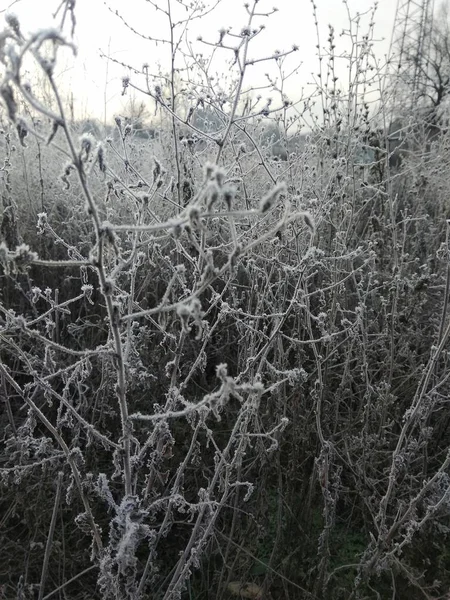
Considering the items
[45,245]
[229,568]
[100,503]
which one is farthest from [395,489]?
[45,245]

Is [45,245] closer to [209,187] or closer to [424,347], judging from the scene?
[424,347]

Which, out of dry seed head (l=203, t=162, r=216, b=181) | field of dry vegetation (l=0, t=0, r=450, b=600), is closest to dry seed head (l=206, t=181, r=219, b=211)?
dry seed head (l=203, t=162, r=216, b=181)

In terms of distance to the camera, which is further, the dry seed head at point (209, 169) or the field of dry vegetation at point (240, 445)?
the field of dry vegetation at point (240, 445)

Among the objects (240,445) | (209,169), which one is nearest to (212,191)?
(209,169)

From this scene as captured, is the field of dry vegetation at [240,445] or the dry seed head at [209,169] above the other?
the dry seed head at [209,169]

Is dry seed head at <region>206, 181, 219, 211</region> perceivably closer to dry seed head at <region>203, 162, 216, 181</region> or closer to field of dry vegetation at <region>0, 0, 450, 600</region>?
dry seed head at <region>203, 162, 216, 181</region>

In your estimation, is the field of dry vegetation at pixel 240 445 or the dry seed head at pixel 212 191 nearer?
the dry seed head at pixel 212 191

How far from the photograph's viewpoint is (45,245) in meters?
3.19


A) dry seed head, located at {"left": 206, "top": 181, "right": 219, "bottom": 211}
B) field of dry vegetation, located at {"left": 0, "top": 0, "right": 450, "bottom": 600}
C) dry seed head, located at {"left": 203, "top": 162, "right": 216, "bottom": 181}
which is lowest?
field of dry vegetation, located at {"left": 0, "top": 0, "right": 450, "bottom": 600}

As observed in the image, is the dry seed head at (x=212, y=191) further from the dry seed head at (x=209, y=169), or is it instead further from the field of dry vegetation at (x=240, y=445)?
the field of dry vegetation at (x=240, y=445)

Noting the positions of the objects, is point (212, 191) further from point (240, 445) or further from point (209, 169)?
point (240, 445)

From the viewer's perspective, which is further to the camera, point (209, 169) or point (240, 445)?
point (240, 445)

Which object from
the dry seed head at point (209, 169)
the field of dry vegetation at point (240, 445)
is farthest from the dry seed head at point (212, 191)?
the field of dry vegetation at point (240, 445)

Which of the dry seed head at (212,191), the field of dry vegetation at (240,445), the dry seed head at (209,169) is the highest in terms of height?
the dry seed head at (209,169)
